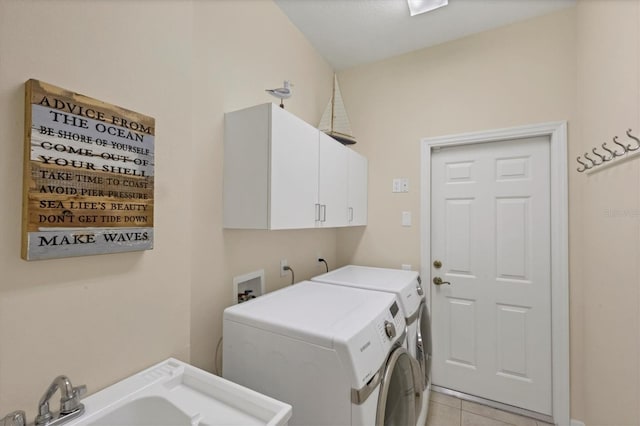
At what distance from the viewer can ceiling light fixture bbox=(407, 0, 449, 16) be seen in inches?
74.5

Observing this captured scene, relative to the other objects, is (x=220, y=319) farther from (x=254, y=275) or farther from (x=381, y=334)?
(x=381, y=334)

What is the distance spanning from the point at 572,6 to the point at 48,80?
9.83 feet

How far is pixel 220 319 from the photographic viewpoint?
1.51 meters

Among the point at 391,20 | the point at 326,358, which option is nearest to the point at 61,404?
the point at 326,358

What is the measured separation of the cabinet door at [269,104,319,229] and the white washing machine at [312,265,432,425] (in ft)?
1.84

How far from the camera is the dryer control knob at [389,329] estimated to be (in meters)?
1.25

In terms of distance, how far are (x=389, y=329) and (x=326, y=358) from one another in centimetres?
38

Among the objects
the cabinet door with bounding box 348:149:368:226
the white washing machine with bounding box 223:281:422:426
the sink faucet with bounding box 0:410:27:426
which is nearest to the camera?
the sink faucet with bounding box 0:410:27:426

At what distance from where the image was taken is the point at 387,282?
1888 millimetres

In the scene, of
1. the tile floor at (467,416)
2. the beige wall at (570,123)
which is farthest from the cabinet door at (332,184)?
the tile floor at (467,416)

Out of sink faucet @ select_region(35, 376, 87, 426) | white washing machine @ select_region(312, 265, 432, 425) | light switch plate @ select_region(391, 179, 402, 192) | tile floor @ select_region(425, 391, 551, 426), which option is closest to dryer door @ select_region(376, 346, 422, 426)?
white washing machine @ select_region(312, 265, 432, 425)

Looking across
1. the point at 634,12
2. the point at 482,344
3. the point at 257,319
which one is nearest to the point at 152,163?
the point at 257,319

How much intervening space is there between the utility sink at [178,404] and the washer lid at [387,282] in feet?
3.26

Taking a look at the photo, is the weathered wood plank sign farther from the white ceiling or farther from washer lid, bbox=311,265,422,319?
the white ceiling
